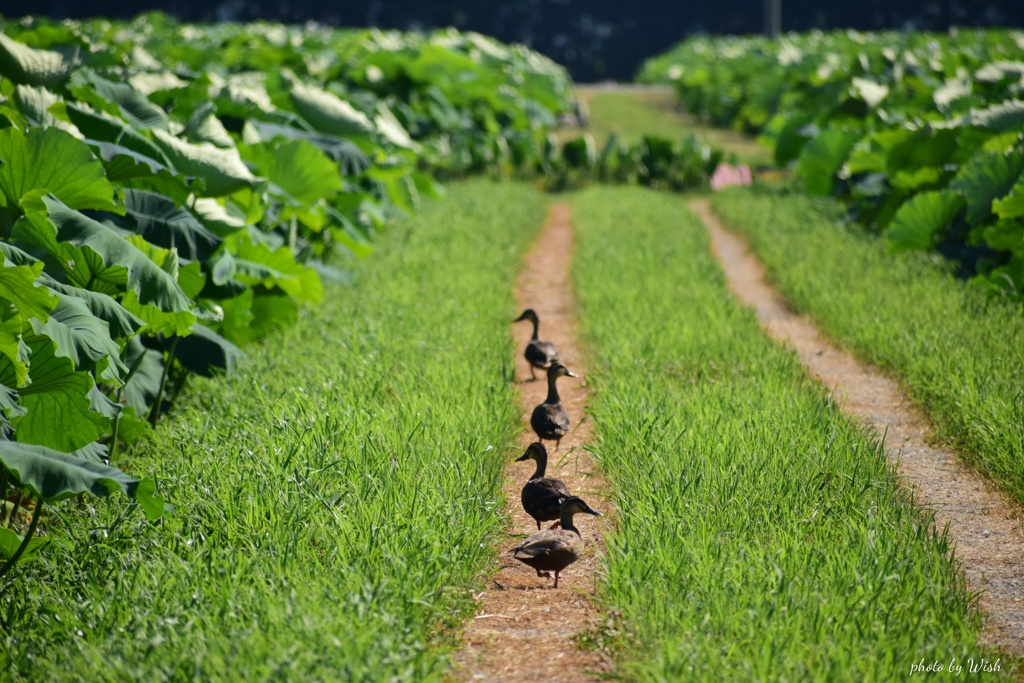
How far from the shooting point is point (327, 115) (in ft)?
23.3

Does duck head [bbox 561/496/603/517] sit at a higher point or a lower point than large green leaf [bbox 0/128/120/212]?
lower

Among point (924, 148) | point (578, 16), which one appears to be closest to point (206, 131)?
point (924, 148)

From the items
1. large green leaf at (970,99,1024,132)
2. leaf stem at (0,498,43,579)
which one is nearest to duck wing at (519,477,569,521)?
leaf stem at (0,498,43,579)

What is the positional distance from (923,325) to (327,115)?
392cm

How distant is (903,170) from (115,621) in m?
6.82

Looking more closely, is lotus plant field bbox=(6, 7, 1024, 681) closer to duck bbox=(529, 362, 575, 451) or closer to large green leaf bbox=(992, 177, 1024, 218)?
large green leaf bbox=(992, 177, 1024, 218)

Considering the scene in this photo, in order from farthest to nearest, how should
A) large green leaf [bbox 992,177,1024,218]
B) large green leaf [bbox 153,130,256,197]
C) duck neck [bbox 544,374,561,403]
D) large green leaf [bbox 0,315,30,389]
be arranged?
1. large green leaf [bbox 992,177,1024,218]
2. large green leaf [bbox 153,130,256,197]
3. duck neck [bbox 544,374,561,403]
4. large green leaf [bbox 0,315,30,389]

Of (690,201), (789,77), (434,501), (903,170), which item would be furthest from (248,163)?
(789,77)

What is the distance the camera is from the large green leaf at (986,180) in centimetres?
645

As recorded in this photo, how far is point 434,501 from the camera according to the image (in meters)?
3.43

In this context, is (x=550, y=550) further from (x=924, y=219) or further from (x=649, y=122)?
(x=649, y=122)

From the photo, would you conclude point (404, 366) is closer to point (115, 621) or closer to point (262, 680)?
point (115, 621)

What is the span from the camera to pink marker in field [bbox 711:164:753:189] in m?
13.1

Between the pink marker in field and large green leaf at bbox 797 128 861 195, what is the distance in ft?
9.10
